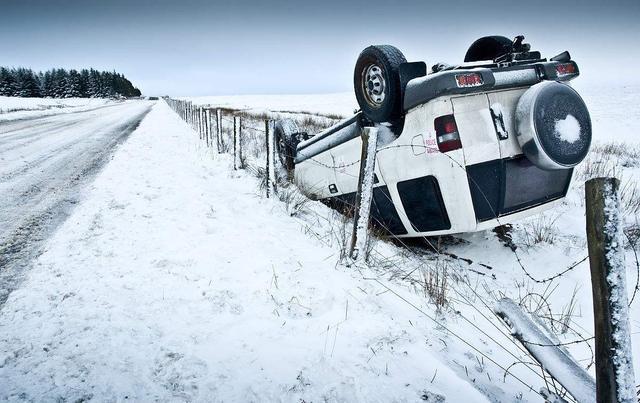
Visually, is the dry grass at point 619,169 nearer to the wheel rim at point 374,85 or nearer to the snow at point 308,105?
the wheel rim at point 374,85

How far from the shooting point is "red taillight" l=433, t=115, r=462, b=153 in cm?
281

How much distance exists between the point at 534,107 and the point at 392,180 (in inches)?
52.0

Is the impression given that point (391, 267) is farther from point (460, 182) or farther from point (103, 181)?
point (103, 181)

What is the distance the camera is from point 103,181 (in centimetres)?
556

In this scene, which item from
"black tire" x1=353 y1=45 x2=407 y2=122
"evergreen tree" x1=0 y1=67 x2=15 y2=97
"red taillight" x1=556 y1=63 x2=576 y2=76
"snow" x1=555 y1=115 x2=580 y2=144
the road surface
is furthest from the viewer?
"evergreen tree" x1=0 y1=67 x2=15 y2=97

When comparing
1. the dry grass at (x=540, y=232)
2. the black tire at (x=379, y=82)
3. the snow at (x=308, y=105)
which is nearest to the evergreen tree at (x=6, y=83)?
the snow at (x=308, y=105)

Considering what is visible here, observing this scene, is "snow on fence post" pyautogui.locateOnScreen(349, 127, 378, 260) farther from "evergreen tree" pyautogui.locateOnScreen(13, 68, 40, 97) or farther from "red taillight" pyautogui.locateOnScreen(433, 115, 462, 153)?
"evergreen tree" pyautogui.locateOnScreen(13, 68, 40, 97)

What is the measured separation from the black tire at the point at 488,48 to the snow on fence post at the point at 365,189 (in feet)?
6.57

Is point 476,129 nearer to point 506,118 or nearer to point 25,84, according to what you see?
point 506,118

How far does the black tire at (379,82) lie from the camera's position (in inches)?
131

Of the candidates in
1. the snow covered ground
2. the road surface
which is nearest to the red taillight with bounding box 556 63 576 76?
the road surface

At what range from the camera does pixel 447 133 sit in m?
2.83

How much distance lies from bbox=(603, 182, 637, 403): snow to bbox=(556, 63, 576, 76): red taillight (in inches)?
99.3

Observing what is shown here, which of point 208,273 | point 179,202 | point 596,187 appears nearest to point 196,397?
point 208,273
